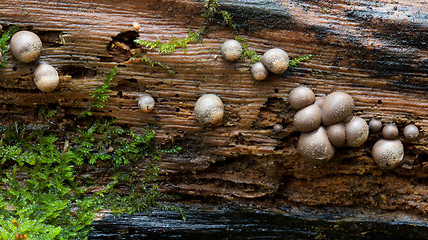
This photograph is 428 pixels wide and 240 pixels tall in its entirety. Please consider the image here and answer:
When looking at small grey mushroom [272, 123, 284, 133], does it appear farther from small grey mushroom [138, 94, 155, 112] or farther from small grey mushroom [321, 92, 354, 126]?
small grey mushroom [138, 94, 155, 112]

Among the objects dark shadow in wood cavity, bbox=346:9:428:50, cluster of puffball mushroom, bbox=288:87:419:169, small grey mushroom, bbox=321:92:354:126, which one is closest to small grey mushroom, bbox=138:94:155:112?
cluster of puffball mushroom, bbox=288:87:419:169

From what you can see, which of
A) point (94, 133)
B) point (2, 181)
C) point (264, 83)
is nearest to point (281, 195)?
point (264, 83)

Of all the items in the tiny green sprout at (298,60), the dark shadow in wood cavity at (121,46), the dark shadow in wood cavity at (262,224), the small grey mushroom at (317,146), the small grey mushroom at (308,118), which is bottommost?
the dark shadow in wood cavity at (262,224)

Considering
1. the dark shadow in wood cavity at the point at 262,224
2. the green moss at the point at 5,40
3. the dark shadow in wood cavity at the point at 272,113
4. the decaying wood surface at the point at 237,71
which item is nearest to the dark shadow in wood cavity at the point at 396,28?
the decaying wood surface at the point at 237,71

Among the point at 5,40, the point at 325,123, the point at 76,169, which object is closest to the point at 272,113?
the point at 325,123

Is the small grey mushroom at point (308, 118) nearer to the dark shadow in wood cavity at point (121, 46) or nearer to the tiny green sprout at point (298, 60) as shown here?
the tiny green sprout at point (298, 60)

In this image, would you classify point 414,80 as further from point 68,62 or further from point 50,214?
point 50,214
